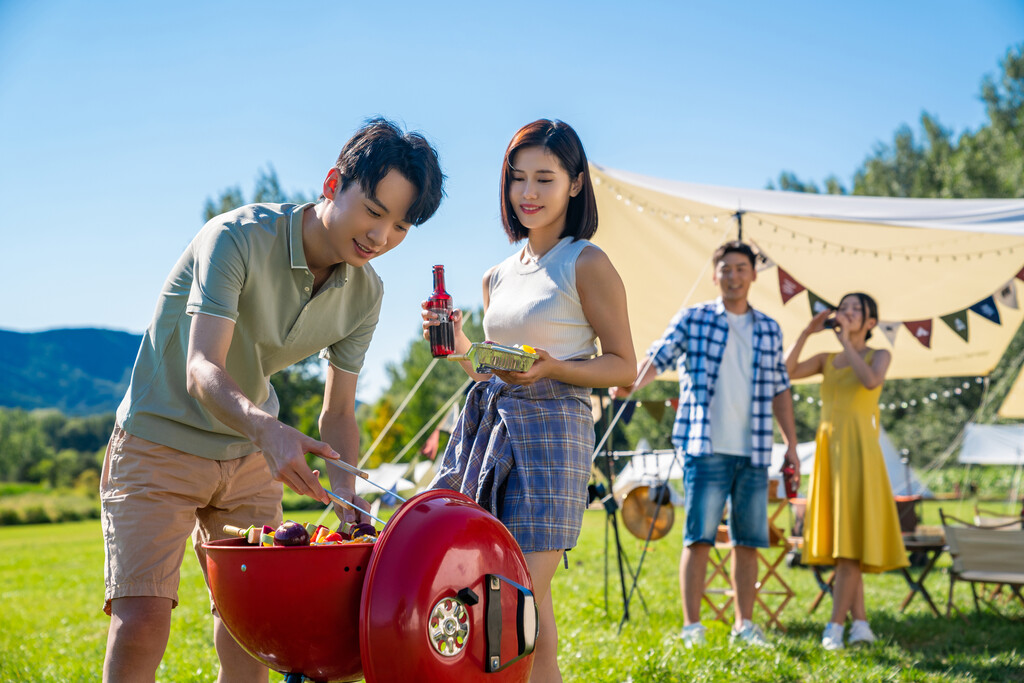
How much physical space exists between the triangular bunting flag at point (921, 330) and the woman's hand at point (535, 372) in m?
5.67

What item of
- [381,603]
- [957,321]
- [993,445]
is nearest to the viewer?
[381,603]

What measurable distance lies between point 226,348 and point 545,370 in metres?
0.78

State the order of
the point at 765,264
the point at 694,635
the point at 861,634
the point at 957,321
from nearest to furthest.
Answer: the point at 694,635
the point at 861,634
the point at 765,264
the point at 957,321

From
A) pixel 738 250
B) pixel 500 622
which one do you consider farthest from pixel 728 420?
pixel 500 622

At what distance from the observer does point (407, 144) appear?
2131 mm

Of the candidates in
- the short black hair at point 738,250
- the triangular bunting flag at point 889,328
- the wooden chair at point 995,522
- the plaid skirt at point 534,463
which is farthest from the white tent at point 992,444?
the plaid skirt at point 534,463

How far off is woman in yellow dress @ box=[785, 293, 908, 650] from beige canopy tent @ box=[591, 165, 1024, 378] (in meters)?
0.87

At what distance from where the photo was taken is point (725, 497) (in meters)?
4.38

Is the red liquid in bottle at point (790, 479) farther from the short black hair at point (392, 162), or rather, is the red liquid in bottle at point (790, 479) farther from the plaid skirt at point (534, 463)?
the short black hair at point (392, 162)

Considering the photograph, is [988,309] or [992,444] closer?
[988,309]

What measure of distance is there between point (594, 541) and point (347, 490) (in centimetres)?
1078

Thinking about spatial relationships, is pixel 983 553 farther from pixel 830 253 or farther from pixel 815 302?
pixel 830 253

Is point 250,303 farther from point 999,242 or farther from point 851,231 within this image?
point 999,242

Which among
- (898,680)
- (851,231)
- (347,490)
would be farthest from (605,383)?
(851,231)
